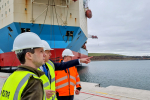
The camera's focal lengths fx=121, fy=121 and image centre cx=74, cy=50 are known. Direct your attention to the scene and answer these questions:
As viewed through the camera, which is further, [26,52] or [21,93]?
[26,52]

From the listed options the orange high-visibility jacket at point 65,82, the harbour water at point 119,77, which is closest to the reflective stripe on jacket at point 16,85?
the orange high-visibility jacket at point 65,82

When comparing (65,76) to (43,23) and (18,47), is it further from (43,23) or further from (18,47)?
(43,23)

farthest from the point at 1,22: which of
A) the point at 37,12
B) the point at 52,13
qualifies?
the point at 52,13

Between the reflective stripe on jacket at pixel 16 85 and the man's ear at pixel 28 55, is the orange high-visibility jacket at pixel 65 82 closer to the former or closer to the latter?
the man's ear at pixel 28 55

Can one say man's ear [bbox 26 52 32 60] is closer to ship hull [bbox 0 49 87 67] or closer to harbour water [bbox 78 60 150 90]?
ship hull [bbox 0 49 87 67]

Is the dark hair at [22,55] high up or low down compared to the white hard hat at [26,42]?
down

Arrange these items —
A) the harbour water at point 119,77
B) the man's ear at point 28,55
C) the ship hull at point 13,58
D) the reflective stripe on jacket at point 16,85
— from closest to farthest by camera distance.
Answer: the reflective stripe on jacket at point 16,85
the man's ear at point 28,55
the ship hull at point 13,58
the harbour water at point 119,77

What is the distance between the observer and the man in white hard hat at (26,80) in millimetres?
870

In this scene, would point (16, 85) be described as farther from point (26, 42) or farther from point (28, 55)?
point (26, 42)

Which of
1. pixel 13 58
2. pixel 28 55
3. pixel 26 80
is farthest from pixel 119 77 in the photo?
pixel 26 80

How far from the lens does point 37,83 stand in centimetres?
90

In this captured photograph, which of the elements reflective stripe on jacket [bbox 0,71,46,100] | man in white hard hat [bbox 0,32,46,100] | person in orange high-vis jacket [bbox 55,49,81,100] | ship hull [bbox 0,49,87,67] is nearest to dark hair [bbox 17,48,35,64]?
man in white hard hat [bbox 0,32,46,100]

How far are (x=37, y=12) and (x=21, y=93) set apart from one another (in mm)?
10017

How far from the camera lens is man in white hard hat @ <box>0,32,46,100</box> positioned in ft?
2.85
